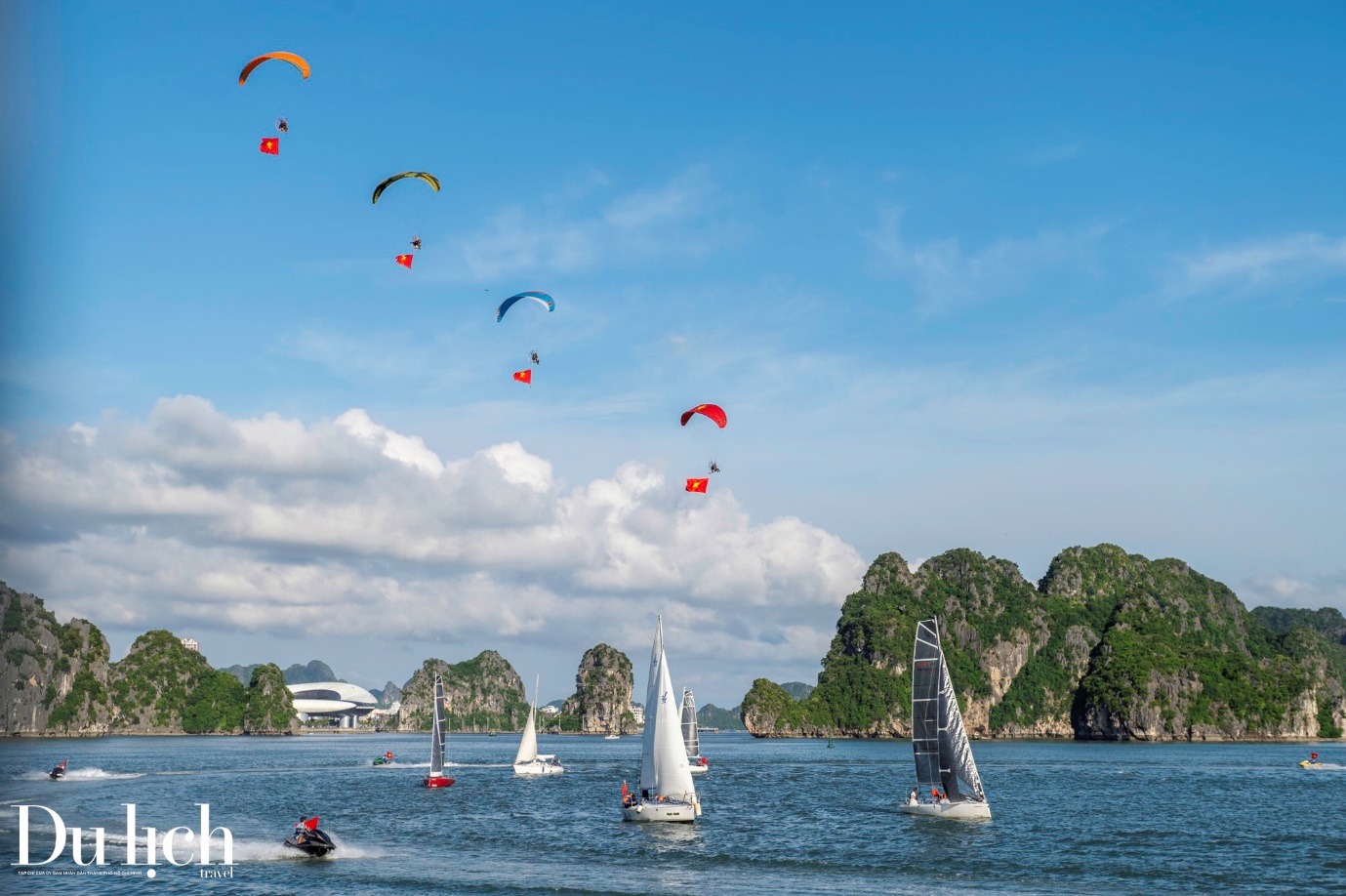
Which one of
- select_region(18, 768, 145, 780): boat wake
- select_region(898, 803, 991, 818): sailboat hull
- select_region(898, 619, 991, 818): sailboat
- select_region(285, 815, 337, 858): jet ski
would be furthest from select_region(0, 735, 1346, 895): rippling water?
select_region(898, 619, 991, 818): sailboat

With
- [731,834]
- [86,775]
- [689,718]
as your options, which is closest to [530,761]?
[689,718]

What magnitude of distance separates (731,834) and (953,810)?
545 inches

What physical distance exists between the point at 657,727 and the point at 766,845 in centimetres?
862

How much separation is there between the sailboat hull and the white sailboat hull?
15407mm

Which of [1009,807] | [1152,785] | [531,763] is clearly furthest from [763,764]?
[1009,807]

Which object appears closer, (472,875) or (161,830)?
(472,875)

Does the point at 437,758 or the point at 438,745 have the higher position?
the point at 438,745

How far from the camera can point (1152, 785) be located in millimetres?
103938

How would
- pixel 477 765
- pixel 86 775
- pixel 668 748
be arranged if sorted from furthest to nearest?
1. pixel 477 765
2. pixel 86 775
3. pixel 668 748

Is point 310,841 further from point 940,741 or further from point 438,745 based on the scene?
point 438,745

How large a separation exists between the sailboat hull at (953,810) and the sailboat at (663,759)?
15.0m

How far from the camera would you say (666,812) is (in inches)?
2447

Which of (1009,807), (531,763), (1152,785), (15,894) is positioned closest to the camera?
(15,894)

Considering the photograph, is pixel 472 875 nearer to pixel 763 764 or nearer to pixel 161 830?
pixel 161 830
